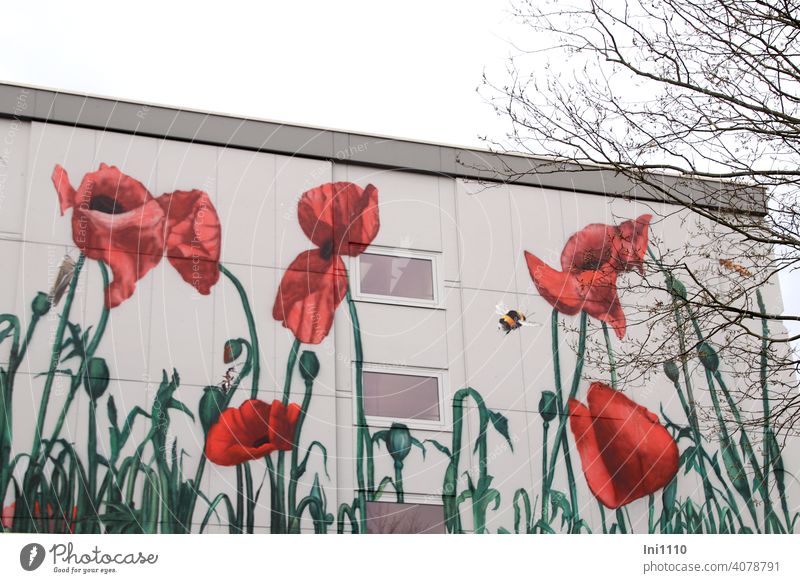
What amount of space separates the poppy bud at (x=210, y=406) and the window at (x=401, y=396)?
1490 mm

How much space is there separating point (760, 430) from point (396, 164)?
16.7 ft

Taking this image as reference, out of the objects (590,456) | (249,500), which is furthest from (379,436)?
(590,456)

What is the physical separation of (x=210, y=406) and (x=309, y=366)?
1.09 m

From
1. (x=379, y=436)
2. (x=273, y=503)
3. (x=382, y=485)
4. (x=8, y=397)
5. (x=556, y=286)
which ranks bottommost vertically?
(x=273, y=503)

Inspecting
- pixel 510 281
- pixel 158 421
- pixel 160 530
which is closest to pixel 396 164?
pixel 510 281

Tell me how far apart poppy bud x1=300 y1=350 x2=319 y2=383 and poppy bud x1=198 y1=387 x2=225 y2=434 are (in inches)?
33.9

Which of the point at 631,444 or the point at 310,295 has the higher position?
the point at 310,295

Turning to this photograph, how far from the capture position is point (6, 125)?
12.4 m

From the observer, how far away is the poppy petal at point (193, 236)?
1247cm

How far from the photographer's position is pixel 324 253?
510 inches

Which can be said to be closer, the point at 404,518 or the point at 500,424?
the point at 404,518

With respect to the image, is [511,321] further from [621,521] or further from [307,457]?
[307,457]

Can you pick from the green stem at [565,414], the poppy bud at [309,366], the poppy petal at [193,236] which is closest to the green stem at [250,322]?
the poppy petal at [193,236]

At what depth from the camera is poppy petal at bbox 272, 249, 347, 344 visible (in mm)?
12578
